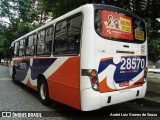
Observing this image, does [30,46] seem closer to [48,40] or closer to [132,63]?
[48,40]

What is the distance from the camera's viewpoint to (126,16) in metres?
6.07

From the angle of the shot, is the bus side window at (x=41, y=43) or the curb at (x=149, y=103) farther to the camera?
the bus side window at (x=41, y=43)

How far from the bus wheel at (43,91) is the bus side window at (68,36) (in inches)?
55.8

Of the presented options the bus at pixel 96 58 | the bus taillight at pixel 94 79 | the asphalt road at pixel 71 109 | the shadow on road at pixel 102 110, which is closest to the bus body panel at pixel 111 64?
the bus at pixel 96 58

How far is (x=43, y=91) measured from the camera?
306 inches

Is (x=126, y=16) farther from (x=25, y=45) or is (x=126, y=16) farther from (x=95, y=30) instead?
(x=25, y=45)

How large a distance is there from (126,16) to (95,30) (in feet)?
4.17

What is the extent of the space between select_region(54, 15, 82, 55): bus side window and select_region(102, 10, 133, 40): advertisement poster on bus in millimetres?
597

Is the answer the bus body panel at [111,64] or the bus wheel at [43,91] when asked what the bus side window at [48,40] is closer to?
the bus wheel at [43,91]

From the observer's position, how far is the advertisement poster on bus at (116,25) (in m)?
5.48

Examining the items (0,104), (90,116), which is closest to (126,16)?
(90,116)

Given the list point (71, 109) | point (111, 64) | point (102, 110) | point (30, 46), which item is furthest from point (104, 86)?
point (30, 46)

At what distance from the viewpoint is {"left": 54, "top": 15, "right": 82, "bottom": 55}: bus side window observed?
18.1 feet

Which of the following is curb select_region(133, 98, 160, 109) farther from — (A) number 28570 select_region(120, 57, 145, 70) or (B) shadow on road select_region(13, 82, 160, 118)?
(A) number 28570 select_region(120, 57, 145, 70)
